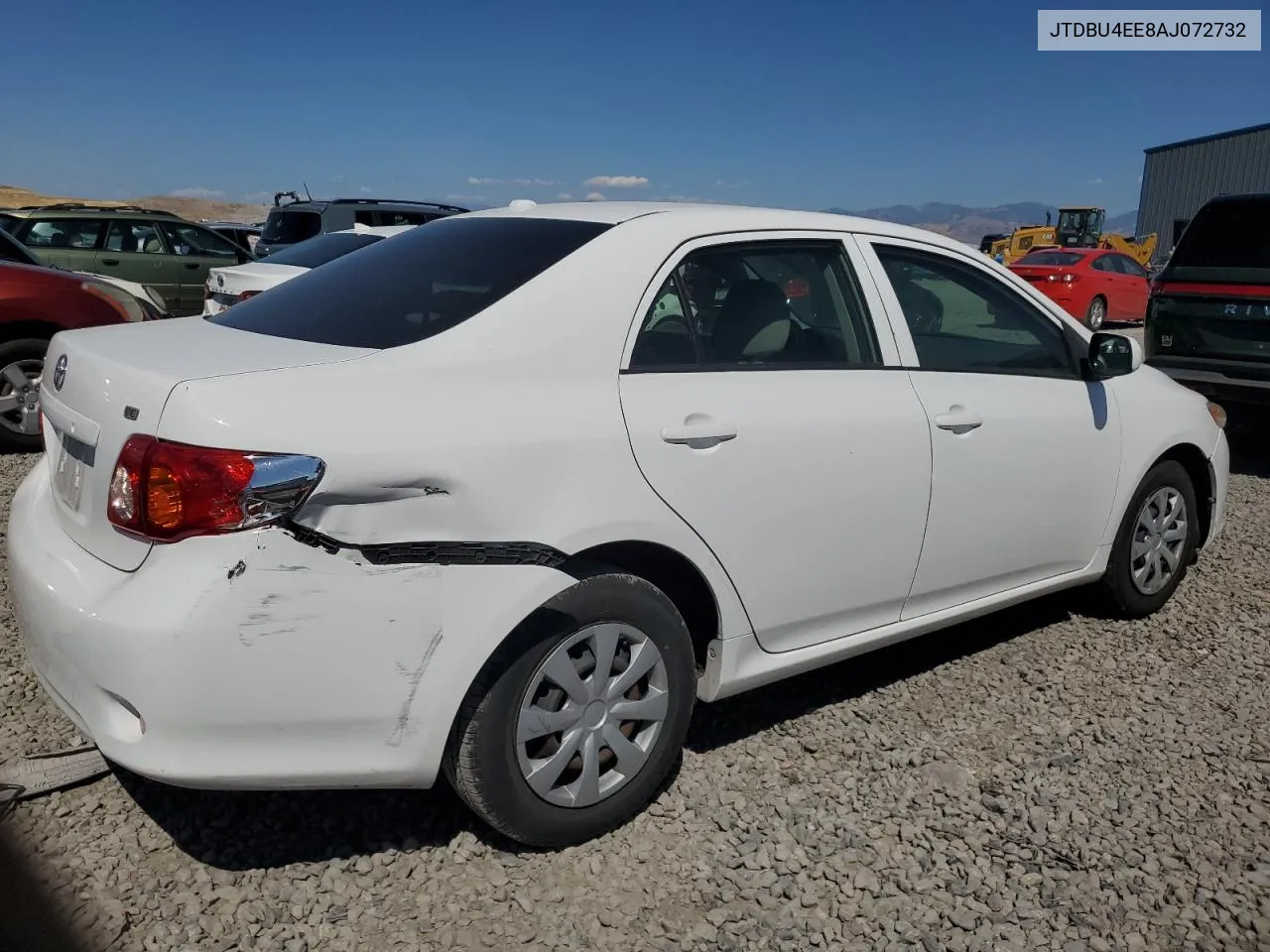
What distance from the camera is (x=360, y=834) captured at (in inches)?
110

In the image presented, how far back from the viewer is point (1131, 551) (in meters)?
4.27

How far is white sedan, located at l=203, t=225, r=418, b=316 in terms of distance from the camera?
814 centimetres

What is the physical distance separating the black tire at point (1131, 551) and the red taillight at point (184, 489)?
3.43 m

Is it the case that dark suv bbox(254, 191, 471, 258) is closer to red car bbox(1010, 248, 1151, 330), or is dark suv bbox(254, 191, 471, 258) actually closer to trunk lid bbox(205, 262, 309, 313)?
trunk lid bbox(205, 262, 309, 313)

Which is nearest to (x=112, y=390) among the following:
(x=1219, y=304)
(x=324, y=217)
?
(x=1219, y=304)

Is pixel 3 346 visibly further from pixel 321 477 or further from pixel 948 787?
pixel 948 787

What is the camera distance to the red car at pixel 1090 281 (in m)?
19.4

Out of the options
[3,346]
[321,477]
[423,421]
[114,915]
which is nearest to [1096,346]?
[423,421]

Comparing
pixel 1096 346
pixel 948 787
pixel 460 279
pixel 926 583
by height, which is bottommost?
pixel 948 787

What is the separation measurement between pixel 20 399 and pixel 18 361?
0.24m

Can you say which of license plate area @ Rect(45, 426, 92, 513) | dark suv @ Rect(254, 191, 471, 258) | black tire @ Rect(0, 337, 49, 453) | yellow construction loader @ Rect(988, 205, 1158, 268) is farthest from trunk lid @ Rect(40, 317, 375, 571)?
yellow construction loader @ Rect(988, 205, 1158, 268)

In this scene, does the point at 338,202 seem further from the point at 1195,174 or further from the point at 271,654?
the point at 1195,174

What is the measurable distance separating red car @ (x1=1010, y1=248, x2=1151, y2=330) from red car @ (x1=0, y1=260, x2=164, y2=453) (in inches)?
649

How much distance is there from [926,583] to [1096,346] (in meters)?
1.21
